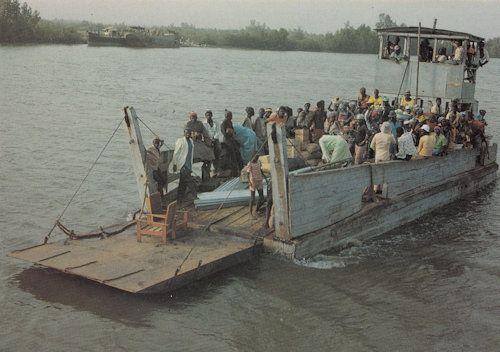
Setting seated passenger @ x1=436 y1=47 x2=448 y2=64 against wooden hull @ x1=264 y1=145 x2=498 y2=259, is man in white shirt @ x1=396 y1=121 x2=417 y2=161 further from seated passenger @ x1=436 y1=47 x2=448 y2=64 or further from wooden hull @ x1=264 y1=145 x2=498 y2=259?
seated passenger @ x1=436 y1=47 x2=448 y2=64

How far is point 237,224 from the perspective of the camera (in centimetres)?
1127

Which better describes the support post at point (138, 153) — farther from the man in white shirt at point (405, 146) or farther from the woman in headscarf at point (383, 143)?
the man in white shirt at point (405, 146)

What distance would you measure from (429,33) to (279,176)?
30.7ft

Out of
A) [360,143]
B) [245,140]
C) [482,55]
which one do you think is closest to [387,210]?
[360,143]

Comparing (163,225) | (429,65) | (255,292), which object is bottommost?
(255,292)

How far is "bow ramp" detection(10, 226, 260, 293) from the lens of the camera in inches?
361

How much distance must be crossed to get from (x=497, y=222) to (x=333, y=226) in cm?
615

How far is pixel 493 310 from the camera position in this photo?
10477 mm

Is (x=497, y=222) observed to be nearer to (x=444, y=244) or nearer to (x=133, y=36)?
(x=444, y=244)

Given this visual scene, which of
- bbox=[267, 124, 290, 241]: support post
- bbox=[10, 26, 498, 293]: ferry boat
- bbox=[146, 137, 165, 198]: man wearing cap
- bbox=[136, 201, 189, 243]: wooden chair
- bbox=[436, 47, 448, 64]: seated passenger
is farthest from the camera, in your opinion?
bbox=[436, 47, 448, 64]: seated passenger

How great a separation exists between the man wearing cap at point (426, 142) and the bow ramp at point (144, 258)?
521 cm

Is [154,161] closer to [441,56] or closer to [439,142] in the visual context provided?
[439,142]

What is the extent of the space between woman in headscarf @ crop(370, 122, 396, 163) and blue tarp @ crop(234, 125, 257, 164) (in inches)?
99.2

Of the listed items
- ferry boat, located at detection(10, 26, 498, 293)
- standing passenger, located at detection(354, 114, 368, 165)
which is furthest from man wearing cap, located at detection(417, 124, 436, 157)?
standing passenger, located at detection(354, 114, 368, 165)
